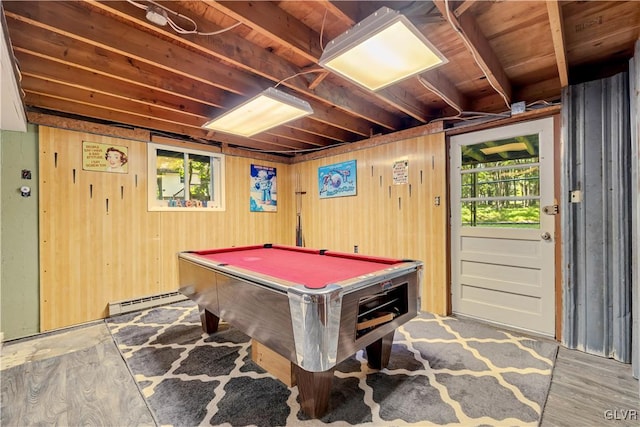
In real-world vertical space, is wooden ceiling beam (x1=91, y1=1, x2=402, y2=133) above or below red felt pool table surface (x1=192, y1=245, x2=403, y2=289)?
above

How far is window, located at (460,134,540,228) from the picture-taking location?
112 inches

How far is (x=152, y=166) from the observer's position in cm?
376

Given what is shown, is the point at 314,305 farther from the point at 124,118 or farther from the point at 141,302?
the point at 124,118

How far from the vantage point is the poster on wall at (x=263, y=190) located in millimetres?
4828

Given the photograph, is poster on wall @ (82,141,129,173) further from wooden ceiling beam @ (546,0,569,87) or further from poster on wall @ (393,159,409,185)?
wooden ceiling beam @ (546,0,569,87)

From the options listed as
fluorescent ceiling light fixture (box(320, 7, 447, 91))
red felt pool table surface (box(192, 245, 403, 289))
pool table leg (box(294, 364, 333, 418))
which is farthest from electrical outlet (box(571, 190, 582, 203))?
pool table leg (box(294, 364, 333, 418))

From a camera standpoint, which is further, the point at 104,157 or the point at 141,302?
the point at 141,302

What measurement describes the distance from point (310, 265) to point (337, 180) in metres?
2.37

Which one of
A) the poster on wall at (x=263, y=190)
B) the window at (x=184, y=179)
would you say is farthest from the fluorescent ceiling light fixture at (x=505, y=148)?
the window at (x=184, y=179)

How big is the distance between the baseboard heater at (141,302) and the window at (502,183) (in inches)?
153

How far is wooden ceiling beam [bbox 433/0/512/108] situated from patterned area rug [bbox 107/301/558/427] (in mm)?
2300

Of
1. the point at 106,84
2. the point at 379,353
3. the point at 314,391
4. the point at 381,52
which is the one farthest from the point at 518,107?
the point at 106,84

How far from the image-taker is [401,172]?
371cm

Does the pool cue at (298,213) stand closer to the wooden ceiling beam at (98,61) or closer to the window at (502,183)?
the wooden ceiling beam at (98,61)
